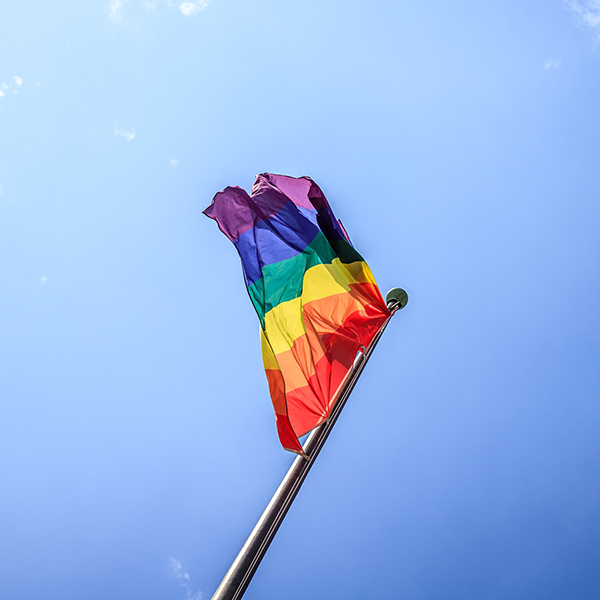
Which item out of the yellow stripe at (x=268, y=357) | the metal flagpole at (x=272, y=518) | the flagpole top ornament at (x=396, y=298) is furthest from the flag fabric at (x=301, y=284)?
the metal flagpole at (x=272, y=518)

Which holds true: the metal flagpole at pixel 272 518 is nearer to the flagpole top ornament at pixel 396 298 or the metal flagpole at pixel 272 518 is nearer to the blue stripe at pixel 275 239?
the flagpole top ornament at pixel 396 298

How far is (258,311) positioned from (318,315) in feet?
3.44

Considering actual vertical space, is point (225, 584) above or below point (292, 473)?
below

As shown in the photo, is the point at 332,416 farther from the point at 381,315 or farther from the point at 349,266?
the point at 349,266

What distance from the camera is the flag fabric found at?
24.9 feet

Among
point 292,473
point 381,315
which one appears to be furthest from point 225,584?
point 381,315

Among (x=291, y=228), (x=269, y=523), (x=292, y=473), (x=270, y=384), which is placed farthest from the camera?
(x=291, y=228)

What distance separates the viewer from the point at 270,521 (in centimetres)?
509

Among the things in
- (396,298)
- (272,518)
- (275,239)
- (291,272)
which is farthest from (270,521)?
(275,239)

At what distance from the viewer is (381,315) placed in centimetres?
833

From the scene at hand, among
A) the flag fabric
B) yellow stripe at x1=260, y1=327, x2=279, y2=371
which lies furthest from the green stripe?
yellow stripe at x1=260, y1=327, x2=279, y2=371

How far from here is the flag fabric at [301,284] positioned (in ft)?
24.9

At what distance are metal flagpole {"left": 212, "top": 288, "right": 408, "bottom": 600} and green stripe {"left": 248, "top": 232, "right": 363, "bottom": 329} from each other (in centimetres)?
207

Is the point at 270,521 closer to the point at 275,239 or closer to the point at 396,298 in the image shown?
the point at 396,298
